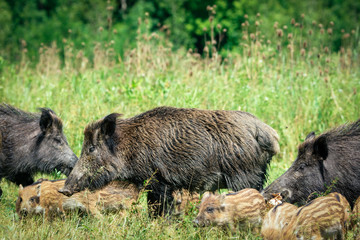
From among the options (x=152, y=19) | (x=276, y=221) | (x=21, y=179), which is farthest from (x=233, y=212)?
(x=152, y=19)

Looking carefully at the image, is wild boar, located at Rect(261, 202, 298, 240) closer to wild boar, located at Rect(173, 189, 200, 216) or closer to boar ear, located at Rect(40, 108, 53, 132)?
wild boar, located at Rect(173, 189, 200, 216)

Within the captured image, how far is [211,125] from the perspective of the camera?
5426mm

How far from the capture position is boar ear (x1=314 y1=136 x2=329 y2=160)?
16.2 ft

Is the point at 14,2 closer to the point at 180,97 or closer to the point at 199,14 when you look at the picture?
the point at 199,14

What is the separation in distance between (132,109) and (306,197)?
4.01 metres

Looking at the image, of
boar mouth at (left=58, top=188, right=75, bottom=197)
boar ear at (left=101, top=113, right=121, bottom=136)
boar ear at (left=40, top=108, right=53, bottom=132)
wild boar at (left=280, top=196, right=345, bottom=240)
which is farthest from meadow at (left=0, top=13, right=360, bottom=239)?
wild boar at (left=280, top=196, right=345, bottom=240)

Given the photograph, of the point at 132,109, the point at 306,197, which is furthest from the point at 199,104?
the point at 306,197

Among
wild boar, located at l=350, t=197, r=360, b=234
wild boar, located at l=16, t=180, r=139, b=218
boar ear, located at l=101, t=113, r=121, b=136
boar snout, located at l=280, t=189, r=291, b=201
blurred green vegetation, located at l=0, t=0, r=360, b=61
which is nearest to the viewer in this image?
wild boar, located at l=350, t=197, r=360, b=234

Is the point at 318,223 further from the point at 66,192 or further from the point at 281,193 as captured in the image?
the point at 66,192

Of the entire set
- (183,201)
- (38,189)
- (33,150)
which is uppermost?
(33,150)

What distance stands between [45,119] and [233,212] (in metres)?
3.08

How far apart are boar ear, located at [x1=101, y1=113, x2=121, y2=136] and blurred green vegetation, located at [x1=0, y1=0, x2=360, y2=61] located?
43.9 feet

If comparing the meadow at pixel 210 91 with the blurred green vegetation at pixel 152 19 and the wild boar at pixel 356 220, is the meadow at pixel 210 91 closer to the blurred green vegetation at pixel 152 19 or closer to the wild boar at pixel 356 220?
the wild boar at pixel 356 220

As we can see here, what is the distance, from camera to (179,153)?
5320mm
